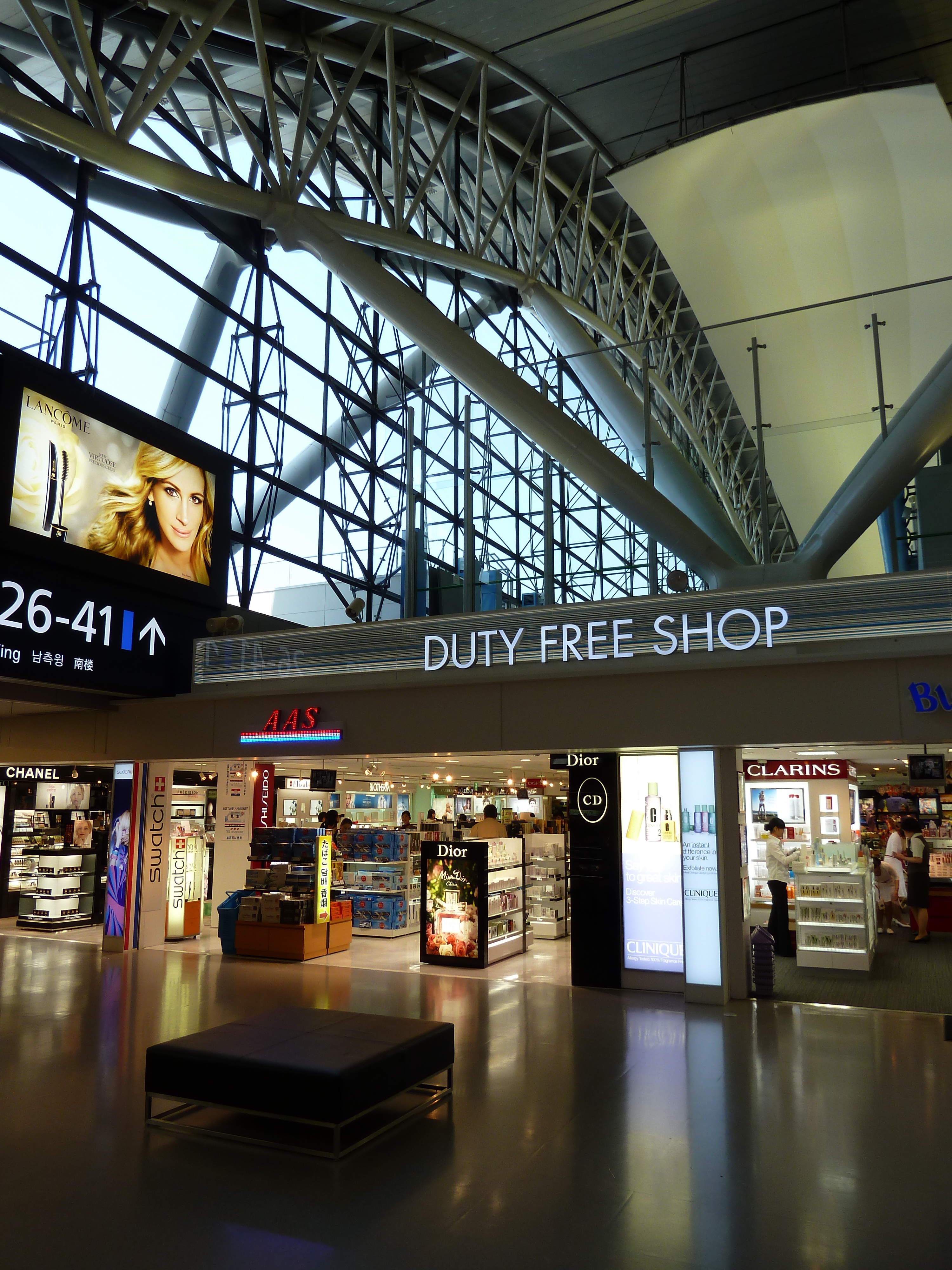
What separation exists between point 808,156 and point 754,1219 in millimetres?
16125

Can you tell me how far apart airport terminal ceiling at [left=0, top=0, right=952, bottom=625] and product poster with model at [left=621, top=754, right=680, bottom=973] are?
2.58 meters

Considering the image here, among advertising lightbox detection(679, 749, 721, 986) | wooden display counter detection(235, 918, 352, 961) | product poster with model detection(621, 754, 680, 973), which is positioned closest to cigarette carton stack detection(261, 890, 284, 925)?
wooden display counter detection(235, 918, 352, 961)

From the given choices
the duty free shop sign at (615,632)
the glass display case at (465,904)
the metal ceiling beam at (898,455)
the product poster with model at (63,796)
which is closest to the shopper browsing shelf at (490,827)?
the glass display case at (465,904)

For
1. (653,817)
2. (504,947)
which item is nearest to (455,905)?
(504,947)

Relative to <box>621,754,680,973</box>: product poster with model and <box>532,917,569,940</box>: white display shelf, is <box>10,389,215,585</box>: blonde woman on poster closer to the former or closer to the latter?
<box>621,754,680,973</box>: product poster with model

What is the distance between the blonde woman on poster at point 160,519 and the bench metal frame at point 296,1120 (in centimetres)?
788

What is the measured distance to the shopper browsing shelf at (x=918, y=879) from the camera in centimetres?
1412

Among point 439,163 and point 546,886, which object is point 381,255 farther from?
point 546,886

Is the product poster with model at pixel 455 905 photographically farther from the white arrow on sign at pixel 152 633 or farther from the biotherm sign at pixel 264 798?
the white arrow on sign at pixel 152 633

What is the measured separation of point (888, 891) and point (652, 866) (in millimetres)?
6655

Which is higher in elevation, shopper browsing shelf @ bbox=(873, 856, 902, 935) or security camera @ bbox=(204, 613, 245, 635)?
security camera @ bbox=(204, 613, 245, 635)

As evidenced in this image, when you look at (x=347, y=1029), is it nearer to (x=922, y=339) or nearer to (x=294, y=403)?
(x=922, y=339)

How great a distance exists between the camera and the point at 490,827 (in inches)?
531

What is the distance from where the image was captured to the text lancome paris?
9688 millimetres
